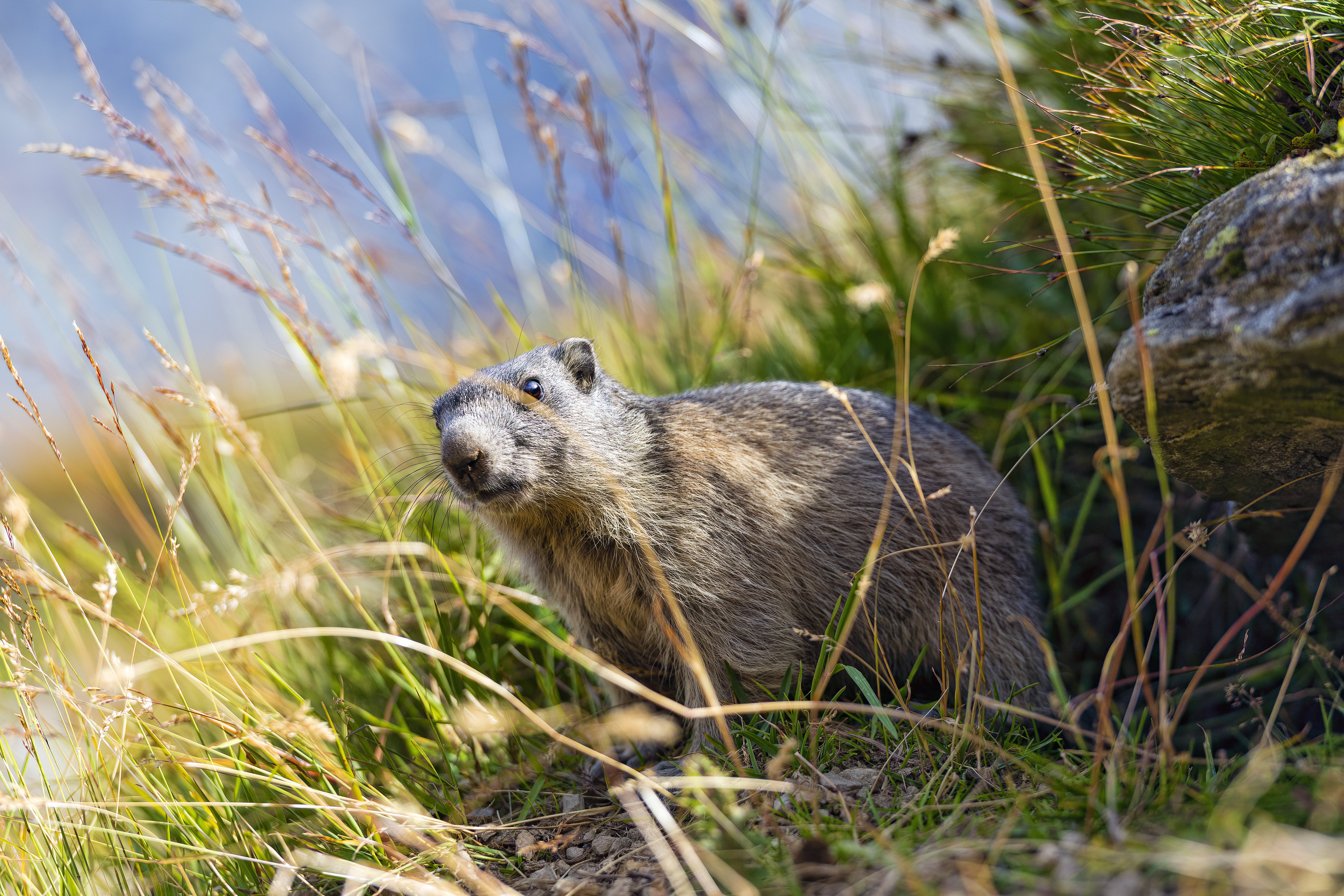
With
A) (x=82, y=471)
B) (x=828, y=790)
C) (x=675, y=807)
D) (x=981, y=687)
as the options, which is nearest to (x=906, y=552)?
(x=981, y=687)

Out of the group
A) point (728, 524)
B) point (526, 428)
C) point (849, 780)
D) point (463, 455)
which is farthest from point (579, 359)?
point (849, 780)

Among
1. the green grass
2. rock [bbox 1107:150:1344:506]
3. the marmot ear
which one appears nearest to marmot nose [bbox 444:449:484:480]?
the green grass

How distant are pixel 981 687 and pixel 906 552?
26.7 inches

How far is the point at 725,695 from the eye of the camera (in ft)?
12.1

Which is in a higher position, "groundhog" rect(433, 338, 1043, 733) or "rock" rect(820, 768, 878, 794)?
"groundhog" rect(433, 338, 1043, 733)

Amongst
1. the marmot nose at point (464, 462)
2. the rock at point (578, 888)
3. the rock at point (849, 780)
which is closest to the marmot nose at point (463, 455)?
the marmot nose at point (464, 462)

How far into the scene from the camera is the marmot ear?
4.06 meters

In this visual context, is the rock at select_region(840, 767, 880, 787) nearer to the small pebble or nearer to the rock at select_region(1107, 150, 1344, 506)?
the small pebble

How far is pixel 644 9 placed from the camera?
540 centimetres

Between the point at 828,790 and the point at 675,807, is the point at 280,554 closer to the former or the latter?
the point at 675,807

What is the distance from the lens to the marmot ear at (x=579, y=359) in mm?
4059

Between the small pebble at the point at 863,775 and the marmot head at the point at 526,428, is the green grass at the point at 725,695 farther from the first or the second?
the marmot head at the point at 526,428

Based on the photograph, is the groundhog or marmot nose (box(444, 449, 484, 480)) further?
the groundhog

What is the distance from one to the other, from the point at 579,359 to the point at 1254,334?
2.68m
